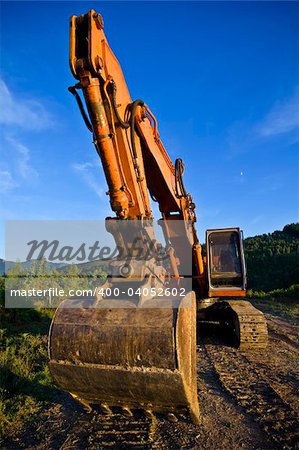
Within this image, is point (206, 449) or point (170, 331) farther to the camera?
point (206, 449)

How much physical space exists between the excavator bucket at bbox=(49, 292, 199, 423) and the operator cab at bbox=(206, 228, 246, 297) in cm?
459

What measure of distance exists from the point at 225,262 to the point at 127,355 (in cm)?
569

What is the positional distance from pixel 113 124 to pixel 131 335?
103 inches

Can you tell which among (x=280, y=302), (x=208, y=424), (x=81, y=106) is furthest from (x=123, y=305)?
(x=280, y=302)

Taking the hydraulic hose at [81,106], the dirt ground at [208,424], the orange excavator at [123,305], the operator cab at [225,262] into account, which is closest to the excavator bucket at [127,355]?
the orange excavator at [123,305]

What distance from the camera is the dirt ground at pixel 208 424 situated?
3.76m

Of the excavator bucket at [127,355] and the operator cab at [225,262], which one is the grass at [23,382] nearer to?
the excavator bucket at [127,355]

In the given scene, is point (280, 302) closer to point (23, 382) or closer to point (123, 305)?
point (23, 382)

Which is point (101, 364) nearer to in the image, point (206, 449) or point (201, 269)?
point (206, 449)

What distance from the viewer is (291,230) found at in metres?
72.4

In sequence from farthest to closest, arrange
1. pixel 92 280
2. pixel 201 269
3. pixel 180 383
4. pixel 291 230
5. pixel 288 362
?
1. pixel 291 230
2. pixel 92 280
3. pixel 201 269
4. pixel 288 362
5. pixel 180 383

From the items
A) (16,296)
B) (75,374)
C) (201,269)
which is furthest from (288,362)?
(16,296)

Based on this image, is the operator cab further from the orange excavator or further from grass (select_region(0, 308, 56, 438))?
grass (select_region(0, 308, 56, 438))

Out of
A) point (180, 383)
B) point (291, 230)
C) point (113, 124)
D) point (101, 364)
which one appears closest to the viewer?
point (180, 383)
